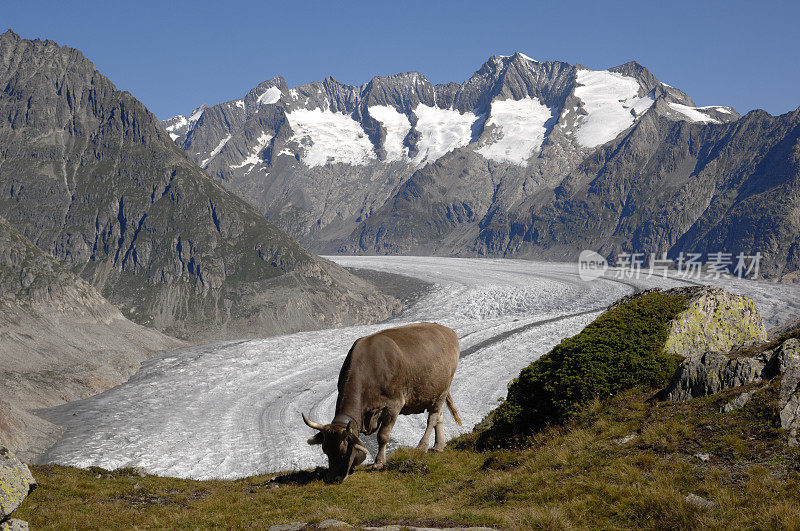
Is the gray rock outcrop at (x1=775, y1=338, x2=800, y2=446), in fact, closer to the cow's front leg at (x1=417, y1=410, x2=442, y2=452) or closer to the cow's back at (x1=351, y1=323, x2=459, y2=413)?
the cow's back at (x1=351, y1=323, x2=459, y2=413)

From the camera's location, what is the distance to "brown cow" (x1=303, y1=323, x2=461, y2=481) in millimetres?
12586

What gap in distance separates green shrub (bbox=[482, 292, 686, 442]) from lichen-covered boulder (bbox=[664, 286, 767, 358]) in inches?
15.9

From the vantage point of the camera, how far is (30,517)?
426 inches

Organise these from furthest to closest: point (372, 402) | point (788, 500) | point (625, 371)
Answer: point (625, 371), point (372, 402), point (788, 500)

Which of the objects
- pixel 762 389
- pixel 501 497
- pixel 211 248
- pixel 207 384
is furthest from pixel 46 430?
pixel 211 248

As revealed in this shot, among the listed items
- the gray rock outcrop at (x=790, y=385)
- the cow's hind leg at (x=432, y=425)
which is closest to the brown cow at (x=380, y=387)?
the cow's hind leg at (x=432, y=425)

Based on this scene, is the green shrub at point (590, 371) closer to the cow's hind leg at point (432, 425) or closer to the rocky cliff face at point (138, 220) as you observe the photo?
the cow's hind leg at point (432, 425)

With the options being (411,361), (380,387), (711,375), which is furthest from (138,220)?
(711,375)

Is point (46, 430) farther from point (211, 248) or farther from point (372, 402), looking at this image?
point (211, 248)

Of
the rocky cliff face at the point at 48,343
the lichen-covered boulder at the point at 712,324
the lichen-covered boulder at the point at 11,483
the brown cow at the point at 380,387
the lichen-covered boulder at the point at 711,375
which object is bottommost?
the rocky cliff face at the point at 48,343

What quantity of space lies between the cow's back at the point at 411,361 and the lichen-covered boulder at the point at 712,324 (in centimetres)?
689

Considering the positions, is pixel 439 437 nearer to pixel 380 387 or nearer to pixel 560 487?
pixel 380 387

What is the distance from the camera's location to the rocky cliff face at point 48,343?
53.8 metres

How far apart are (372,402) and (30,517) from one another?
7467 millimetres
